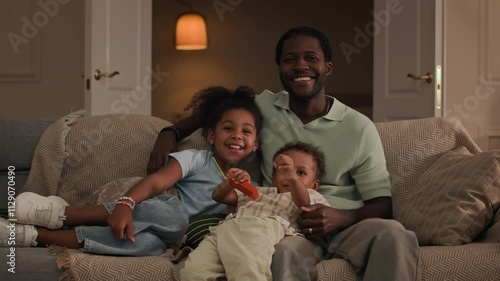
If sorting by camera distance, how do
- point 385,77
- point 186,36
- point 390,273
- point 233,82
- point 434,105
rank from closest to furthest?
point 390,273 → point 434,105 → point 385,77 → point 186,36 → point 233,82

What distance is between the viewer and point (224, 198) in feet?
7.06

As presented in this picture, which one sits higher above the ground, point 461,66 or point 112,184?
point 461,66

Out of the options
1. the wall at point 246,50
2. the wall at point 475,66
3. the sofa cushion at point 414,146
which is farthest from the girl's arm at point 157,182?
the wall at point 246,50

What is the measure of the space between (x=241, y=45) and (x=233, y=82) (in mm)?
337

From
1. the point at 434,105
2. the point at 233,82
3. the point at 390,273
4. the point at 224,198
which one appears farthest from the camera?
the point at 233,82

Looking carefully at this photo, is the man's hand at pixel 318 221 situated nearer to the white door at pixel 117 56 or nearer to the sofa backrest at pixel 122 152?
the sofa backrest at pixel 122 152

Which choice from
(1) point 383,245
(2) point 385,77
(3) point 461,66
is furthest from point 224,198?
(3) point 461,66

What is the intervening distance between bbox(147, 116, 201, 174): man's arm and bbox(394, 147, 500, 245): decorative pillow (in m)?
0.79

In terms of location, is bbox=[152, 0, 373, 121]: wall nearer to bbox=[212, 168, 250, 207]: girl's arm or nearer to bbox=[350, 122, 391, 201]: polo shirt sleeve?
bbox=[350, 122, 391, 201]: polo shirt sleeve

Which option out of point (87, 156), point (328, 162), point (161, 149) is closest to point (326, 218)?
point (328, 162)

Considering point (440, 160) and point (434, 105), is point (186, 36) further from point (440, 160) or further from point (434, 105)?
point (440, 160)

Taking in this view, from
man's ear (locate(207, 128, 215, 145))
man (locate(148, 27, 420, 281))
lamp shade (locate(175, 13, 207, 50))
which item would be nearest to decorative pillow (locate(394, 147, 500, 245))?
man (locate(148, 27, 420, 281))

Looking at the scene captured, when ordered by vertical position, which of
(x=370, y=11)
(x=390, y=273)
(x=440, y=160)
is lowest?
(x=390, y=273)

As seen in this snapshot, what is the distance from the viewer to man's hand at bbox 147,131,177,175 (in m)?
2.37
